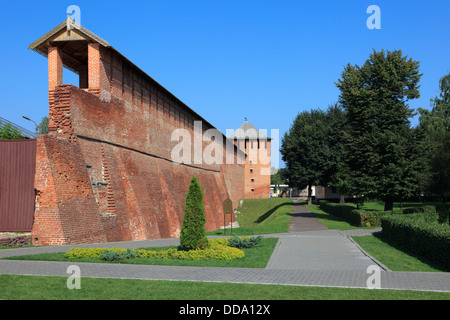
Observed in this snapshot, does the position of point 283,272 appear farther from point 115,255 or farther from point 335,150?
point 335,150

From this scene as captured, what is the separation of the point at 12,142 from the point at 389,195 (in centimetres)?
2067

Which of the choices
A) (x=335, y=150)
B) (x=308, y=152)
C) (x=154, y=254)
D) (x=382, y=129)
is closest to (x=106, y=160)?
(x=154, y=254)

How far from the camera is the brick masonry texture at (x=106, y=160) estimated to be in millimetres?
12875

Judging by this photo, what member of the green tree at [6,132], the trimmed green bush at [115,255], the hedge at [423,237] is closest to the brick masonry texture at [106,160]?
the trimmed green bush at [115,255]

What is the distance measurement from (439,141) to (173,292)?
29811 mm

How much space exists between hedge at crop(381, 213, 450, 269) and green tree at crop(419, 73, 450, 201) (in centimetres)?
965

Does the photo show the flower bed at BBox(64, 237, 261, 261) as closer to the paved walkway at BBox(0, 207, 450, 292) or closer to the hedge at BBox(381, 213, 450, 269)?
the paved walkway at BBox(0, 207, 450, 292)

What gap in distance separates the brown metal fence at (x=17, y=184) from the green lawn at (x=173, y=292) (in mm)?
6633

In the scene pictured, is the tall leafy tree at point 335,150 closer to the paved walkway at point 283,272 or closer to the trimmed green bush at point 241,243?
the trimmed green bush at point 241,243

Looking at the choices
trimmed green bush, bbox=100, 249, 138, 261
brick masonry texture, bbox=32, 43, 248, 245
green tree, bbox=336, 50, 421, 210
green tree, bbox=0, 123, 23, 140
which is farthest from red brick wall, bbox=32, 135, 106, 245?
green tree, bbox=336, 50, 421, 210

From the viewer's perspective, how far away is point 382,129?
80.2 feet
